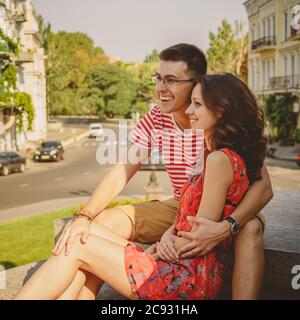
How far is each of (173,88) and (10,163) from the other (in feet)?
63.6

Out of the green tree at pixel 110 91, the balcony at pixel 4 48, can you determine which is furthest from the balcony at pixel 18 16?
the green tree at pixel 110 91

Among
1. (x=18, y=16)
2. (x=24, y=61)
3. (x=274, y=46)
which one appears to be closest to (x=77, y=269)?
(x=18, y=16)

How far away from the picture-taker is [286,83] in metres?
31.4

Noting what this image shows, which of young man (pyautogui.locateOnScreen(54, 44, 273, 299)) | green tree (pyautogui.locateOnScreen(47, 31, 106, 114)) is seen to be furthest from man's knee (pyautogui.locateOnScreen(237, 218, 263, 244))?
green tree (pyautogui.locateOnScreen(47, 31, 106, 114))

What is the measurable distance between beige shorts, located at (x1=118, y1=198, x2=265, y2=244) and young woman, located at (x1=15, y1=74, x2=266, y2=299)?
542 mm

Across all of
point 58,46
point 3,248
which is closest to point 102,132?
point 58,46

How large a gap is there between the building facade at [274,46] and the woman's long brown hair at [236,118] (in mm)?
26367

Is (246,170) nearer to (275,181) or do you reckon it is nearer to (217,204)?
(217,204)

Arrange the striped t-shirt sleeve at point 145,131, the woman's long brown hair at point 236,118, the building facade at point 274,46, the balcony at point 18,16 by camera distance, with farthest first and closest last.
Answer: the building facade at point 274,46 < the balcony at point 18,16 < the striped t-shirt sleeve at point 145,131 < the woman's long brown hair at point 236,118

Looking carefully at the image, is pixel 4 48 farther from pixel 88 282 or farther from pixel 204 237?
pixel 204 237

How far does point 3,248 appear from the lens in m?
7.59

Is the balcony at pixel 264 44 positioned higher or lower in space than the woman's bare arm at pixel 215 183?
higher

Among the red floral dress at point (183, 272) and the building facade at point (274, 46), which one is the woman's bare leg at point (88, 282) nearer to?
the red floral dress at point (183, 272)

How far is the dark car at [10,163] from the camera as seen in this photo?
70.0ft
